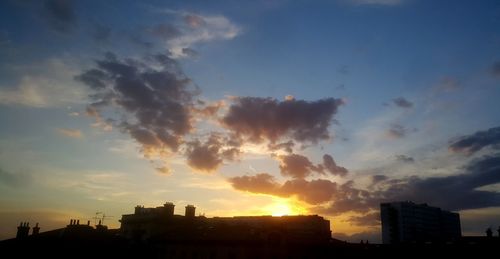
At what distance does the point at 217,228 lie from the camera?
174 feet

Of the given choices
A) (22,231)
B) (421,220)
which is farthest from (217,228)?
(421,220)

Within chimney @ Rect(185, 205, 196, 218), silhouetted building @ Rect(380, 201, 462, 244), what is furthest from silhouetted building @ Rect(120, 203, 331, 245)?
silhouetted building @ Rect(380, 201, 462, 244)

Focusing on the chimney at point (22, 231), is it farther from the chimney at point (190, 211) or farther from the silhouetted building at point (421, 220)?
the silhouetted building at point (421, 220)

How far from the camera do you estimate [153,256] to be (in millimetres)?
54031

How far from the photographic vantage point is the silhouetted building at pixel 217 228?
4556 cm

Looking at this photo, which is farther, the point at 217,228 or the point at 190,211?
the point at 190,211

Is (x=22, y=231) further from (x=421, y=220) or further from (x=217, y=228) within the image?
(x=421, y=220)

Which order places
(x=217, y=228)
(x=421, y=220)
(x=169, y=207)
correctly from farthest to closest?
(x=421, y=220) < (x=169, y=207) < (x=217, y=228)

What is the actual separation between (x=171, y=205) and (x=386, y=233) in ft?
387

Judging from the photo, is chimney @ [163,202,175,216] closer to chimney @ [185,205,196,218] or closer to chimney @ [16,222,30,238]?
chimney @ [185,205,196,218]

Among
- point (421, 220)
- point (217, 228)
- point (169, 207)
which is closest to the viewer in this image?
point (217, 228)

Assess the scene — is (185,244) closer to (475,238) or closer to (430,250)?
(430,250)

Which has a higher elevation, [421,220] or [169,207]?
[421,220]

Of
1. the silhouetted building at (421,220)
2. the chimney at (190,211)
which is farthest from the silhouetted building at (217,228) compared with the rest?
the silhouetted building at (421,220)
